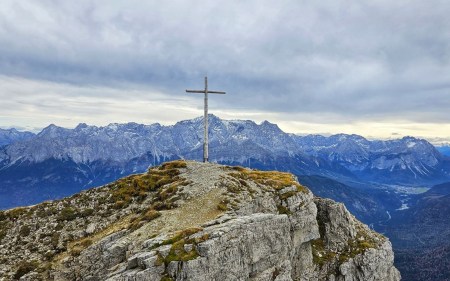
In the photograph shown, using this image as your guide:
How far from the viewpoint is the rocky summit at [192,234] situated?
35.3m

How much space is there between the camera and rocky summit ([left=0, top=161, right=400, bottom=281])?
35.3 m

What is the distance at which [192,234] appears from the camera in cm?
3653

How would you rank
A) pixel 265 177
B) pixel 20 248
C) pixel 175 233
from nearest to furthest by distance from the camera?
pixel 175 233 < pixel 20 248 < pixel 265 177

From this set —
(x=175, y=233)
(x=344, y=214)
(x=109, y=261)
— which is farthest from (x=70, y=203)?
(x=344, y=214)

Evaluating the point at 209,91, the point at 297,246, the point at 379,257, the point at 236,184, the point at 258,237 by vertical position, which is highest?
the point at 209,91

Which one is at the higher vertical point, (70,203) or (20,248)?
(70,203)

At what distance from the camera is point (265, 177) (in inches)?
2275

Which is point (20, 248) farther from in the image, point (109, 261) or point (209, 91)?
point (209, 91)

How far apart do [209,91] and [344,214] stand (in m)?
30.7

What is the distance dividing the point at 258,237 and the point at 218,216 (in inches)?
213

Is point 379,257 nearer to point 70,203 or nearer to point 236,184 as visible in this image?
point 236,184

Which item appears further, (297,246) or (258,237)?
(297,246)

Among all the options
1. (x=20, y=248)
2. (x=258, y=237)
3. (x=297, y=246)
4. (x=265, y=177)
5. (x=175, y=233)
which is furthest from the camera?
(x=265, y=177)

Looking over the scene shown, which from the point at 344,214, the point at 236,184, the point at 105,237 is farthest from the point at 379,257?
the point at 105,237
